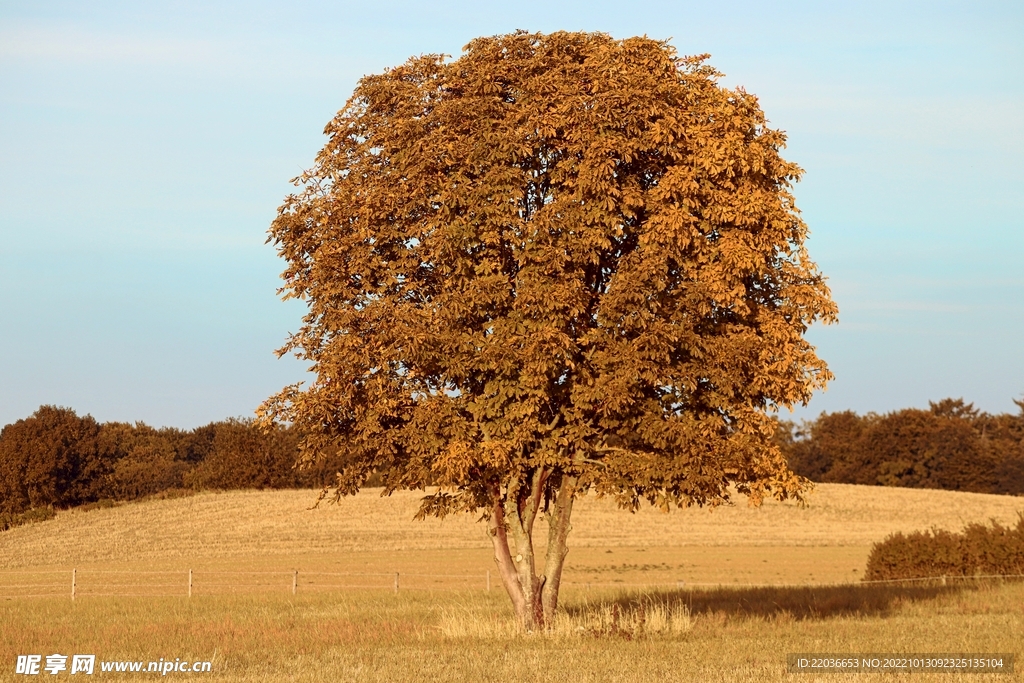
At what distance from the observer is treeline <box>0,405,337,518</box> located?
11081 centimetres

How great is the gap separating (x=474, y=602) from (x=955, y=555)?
18863mm

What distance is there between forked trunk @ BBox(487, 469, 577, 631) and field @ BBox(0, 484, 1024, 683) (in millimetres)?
573

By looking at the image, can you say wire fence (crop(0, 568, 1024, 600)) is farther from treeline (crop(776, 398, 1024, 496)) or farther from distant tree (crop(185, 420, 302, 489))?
treeline (crop(776, 398, 1024, 496))

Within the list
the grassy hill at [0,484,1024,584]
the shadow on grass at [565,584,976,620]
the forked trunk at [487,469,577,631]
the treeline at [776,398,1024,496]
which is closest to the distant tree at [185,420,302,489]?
the grassy hill at [0,484,1024,584]

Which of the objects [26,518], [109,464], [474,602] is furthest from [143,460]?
[474,602]

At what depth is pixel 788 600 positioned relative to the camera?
110 ft

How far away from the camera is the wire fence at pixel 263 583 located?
40.8m

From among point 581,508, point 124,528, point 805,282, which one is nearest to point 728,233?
point 805,282

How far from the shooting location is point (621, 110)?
21.5 metres

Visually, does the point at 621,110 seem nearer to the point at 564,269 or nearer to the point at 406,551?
the point at 564,269

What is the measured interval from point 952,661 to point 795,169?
410 inches

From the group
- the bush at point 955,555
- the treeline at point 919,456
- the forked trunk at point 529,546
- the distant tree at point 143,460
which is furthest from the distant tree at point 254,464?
the forked trunk at point 529,546

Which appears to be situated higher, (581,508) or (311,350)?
(311,350)

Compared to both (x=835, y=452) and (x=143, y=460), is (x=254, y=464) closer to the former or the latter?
(x=143, y=460)
